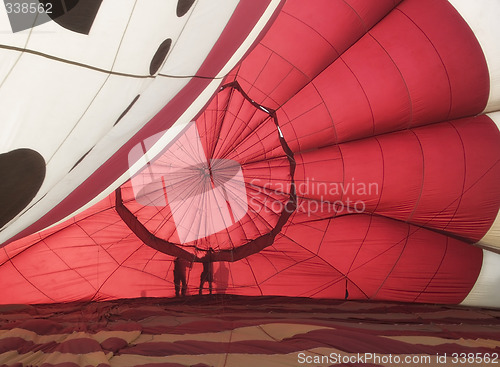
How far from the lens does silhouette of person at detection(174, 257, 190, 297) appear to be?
279cm

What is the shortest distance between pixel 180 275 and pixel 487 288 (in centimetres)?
178

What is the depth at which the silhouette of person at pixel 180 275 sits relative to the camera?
279cm

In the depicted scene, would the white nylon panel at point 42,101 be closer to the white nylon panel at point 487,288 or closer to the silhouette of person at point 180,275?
the silhouette of person at point 180,275

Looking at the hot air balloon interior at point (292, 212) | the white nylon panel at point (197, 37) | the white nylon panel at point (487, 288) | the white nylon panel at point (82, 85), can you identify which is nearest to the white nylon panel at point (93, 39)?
the white nylon panel at point (82, 85)

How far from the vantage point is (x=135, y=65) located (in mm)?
945

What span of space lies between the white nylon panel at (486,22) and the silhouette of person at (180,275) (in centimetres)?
193

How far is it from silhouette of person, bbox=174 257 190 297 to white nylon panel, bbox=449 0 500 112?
76.1 inches

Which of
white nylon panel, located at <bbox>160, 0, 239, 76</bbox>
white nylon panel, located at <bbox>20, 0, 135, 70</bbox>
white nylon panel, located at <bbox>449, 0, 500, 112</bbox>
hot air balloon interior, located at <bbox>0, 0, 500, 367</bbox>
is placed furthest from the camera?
Answer: white nylon panel, located at <bbox>449, 0, 500, 112</bbox>

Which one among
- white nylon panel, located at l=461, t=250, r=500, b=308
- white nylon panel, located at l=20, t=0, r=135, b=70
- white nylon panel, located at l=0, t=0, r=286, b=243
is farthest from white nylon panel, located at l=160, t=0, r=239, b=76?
white nylon panel, located at l=461, t=250, r=500, b=308

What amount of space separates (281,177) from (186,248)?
0.71m

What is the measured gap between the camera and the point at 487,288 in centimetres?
273

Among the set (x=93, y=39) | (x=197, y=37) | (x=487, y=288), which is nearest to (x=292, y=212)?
(x=487, y=288)

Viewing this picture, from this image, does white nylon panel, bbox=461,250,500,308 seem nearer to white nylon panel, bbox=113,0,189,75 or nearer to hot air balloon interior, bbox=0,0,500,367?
hot air balloon interior, bbox=0,0,500,367

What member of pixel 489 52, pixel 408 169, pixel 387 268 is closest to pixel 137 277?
pixel 387 268
